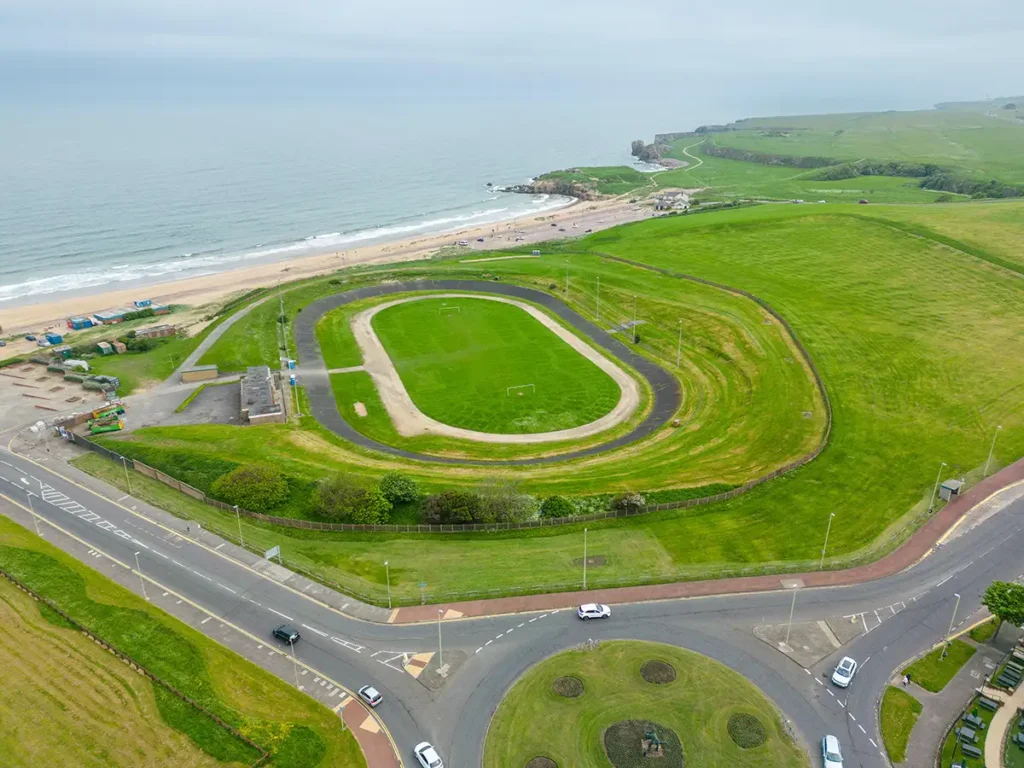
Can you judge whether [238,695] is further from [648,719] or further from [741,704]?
[741,704]

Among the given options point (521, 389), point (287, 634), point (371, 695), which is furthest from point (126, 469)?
point (521, 389)

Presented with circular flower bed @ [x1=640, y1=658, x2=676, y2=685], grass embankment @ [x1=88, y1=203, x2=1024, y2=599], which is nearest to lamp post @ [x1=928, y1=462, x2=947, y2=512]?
grass embankment @ [x1=88, y1=203, x2=1024, y2=599]

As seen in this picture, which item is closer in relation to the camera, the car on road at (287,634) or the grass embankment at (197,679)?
the grass embankment at (197,679)

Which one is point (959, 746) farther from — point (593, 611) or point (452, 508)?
point (452, 508)

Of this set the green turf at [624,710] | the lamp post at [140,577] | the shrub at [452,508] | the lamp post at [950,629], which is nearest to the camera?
the green turf at [624,710]

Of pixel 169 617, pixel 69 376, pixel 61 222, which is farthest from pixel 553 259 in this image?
pixel 61 222

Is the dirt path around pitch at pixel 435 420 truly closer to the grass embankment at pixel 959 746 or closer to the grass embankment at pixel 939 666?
the grass embankment at pixel 939 666

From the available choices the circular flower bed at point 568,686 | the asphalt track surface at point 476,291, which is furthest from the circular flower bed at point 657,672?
the asphalt track surface at point 476,291
